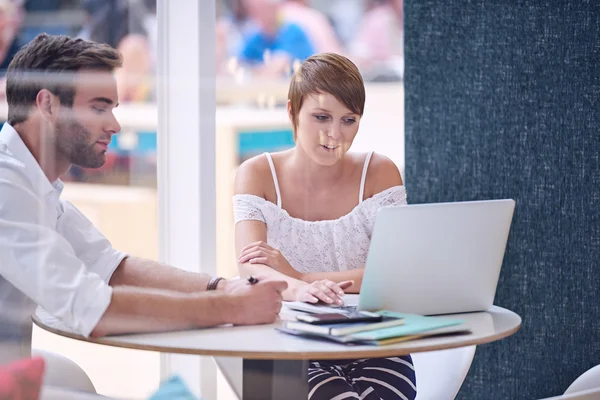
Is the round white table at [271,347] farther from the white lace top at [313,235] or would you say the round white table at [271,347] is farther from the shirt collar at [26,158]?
the white lace top at [313,235]

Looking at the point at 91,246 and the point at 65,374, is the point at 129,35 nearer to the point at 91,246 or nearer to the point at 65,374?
the point at 91,246

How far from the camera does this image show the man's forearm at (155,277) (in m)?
1.79

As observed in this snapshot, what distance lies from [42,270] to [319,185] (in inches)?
38.2

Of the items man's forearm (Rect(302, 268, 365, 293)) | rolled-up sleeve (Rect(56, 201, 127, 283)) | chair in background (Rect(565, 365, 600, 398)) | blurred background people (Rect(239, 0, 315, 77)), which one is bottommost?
chair in background (Rect(565, 365, 600, 398))

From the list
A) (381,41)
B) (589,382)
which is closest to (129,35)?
(381,41)

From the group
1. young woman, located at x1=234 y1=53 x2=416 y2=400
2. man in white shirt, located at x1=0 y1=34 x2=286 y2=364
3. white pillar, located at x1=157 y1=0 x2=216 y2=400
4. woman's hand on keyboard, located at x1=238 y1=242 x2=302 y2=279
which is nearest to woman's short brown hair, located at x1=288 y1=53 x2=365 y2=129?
young woman, located at x1=234 y1=53 x2=416 y2=400

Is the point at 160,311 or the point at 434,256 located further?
the point at 434,256

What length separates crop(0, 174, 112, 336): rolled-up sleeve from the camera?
1416 mm

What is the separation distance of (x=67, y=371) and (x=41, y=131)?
0.51 meters

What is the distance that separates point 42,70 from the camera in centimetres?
162

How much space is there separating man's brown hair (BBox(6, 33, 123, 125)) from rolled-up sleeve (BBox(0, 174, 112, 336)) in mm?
190

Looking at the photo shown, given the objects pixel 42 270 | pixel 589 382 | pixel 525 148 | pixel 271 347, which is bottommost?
pixel 589 382

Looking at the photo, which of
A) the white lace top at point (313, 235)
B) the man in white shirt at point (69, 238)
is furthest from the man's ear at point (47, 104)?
the white lace top at point (313, 235)

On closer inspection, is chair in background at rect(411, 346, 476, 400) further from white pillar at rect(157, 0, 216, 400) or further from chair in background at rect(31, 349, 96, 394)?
chair in background at rect(31, 349, 96, 394)
